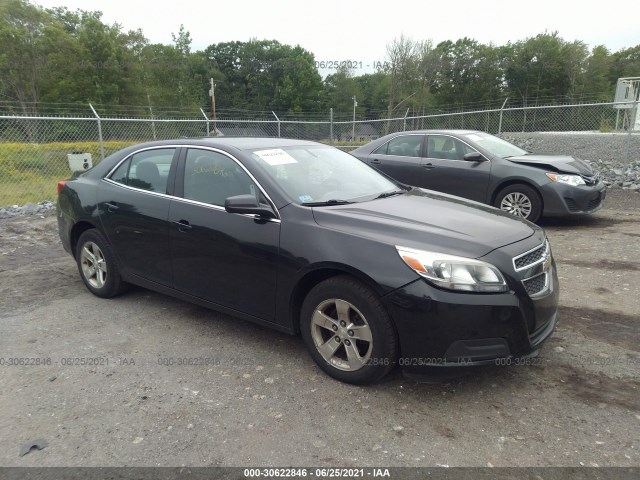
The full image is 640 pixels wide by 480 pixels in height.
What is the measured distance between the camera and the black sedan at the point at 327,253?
2.68 meters

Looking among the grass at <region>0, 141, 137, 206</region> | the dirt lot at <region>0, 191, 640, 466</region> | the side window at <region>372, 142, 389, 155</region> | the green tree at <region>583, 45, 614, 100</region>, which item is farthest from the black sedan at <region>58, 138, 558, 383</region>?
the green tree at <region>583, 45, 614, 100</region>

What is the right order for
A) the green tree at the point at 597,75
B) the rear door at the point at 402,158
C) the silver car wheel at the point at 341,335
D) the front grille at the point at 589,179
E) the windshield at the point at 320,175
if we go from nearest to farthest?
the silver car wheel at the point at 341,335
the windshield at the point at 320,175
the front grille at the point at 589,179
the rear door at the point at 402,158
the green tree at the point at 597,75

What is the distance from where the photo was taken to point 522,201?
24.2 ft

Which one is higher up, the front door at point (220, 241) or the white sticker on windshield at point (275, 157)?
the white sticker on windshield at point (275, 157)

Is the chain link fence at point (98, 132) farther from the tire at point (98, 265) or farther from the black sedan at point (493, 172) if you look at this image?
the tire at point (98, 265)

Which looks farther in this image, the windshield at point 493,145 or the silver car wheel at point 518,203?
the windshield at point 493,145

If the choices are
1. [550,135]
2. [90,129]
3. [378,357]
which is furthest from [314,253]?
[550,135]

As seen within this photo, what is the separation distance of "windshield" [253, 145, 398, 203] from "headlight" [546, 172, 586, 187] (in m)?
4.19

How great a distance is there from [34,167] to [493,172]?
33.4 ft

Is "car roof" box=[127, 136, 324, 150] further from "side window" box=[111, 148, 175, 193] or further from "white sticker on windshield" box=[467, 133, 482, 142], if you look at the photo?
"white sticker on windshield" box=[467, 133, 482, 142]

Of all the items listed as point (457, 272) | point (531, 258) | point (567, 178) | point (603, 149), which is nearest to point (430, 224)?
point (457, 272)

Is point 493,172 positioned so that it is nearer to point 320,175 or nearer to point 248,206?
point 320,175

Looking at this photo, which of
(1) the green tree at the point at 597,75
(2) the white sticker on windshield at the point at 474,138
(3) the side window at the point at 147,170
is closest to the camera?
(3) the side window at the point at 147,170

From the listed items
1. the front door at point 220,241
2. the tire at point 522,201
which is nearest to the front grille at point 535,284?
the front door at point 220,241
